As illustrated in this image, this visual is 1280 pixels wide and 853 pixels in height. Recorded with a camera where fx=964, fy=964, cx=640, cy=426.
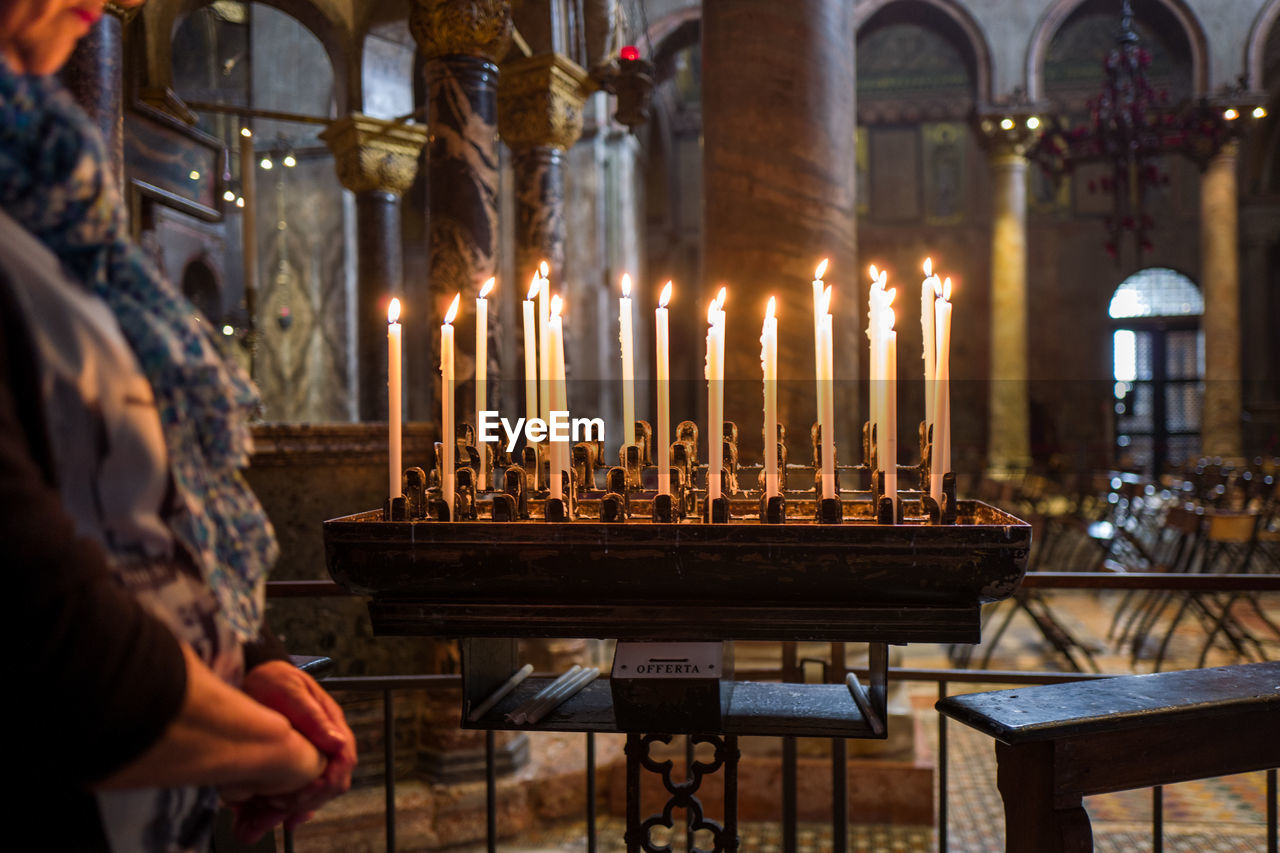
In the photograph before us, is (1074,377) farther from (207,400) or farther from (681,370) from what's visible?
(207,400)

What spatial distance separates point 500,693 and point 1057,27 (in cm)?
1533

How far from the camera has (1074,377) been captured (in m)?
18.0

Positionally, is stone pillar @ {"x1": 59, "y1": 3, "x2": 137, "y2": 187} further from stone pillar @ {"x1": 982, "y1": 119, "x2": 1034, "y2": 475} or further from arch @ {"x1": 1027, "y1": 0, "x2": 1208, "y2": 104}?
arch @ {"x1": 1027, "y1": 0, "x2": 1208, "y2": 104}

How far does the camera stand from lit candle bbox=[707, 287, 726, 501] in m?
1.36

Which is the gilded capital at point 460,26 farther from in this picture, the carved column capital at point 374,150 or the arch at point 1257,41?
the arch at point 1257,41

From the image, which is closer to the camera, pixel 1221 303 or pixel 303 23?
pixel 303 23

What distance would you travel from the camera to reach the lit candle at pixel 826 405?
1350 mm

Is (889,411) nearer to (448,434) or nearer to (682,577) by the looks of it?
(682,577)

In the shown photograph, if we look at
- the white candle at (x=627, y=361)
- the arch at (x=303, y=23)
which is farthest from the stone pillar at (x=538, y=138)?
the white candle at (x=627, y=361)

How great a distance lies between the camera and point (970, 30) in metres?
14.1

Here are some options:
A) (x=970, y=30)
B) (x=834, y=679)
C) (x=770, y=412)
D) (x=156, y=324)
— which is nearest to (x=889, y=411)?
(x=770, y=412)

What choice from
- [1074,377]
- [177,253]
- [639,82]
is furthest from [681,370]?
[639,82]

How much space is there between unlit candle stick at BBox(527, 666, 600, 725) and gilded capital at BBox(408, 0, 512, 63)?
3.55 meters

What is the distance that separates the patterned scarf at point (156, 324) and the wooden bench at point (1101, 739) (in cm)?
94
